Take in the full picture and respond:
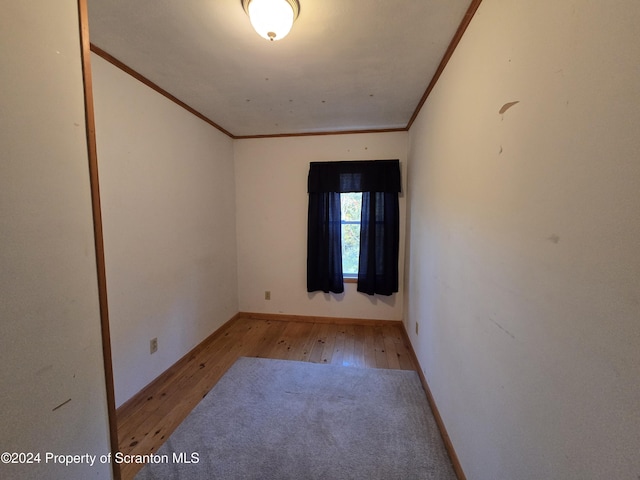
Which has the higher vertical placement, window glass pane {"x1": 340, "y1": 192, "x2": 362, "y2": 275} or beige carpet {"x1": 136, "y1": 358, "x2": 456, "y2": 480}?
window glass pane {"x1": 340, "y1": 192, "x2": 362, "y2": 275}

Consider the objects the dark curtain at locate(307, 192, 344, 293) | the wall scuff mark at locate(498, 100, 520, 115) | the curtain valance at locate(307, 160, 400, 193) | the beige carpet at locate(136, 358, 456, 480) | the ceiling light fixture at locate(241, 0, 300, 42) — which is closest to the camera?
the wall scuff mark at locate(498, 100, 520, 115)

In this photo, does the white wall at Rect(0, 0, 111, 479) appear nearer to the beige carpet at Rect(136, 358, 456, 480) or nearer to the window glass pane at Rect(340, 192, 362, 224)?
the beige carpet at Rect(136, 358, 456, 480)

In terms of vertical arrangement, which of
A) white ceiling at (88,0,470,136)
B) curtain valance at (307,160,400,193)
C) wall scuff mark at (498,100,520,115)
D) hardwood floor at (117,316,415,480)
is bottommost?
hardwood floor at (117,316,415,480)

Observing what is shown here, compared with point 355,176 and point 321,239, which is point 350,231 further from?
point 355,176

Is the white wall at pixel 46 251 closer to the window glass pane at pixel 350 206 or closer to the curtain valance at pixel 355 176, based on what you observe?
the curtain valance at pixel 355 176

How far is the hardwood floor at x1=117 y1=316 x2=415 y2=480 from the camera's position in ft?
5.22

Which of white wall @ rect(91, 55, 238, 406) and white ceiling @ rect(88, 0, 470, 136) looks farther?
white wall @ rect(91, 55, 238, 406)

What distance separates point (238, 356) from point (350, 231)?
1881 millimetres

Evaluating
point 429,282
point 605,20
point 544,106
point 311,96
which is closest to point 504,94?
point 544,106

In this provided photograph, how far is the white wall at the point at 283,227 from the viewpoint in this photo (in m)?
3.05

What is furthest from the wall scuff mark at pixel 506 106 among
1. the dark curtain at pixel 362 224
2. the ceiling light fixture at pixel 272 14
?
the dark curtain at pixel 362 224

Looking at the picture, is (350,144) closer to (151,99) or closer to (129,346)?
(151,99)

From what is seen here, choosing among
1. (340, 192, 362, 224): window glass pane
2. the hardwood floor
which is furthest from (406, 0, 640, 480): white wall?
(340, 192, 362, 224): window glass pane

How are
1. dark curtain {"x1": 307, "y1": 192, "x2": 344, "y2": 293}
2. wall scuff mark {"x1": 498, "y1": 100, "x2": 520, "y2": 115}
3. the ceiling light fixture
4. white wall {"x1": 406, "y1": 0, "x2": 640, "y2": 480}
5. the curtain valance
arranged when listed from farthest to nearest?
1. dark curtain {"x1": 307, "y1": 192, "x2": 344, "y2": 293}
2. the curtain valance
3. the ceiling light fixture
4. wall scuff mark {"x1": 498, "y1": 100, "x2": 520, "y2": 115}
5. white wall {"x1": 406, "y1": 0, "x2": 640, "y2": 480}
